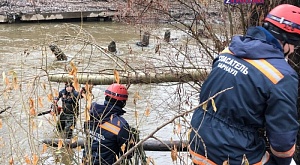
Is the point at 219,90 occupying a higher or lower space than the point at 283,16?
lower

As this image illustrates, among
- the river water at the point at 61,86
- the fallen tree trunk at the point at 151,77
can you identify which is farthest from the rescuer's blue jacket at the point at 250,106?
the fallen tree trunk at the point at 151,77

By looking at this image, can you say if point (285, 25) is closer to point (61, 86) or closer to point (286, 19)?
point (286, 19)

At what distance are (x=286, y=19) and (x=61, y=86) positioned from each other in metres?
9.53

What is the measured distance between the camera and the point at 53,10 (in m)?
27.1

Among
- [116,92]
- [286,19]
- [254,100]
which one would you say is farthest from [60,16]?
[254,100]

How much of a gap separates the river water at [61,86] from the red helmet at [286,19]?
1.06m

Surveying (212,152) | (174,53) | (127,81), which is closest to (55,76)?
(127,81)

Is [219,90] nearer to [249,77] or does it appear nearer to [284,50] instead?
[249,77]

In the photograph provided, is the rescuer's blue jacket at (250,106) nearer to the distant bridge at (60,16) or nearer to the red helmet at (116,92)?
the red helmet at (116,92)

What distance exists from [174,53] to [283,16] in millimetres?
3334

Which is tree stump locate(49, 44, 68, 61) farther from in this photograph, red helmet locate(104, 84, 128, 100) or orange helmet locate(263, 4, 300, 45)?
orange helmet locate(263, 4, 300, 45)

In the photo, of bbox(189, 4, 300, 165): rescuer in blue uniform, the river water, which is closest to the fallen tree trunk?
the river water

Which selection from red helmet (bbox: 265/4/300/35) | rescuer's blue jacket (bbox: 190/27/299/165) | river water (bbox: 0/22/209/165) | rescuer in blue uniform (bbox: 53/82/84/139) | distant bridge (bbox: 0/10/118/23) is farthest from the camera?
distant bridge (bbox: 0/10/118/23)

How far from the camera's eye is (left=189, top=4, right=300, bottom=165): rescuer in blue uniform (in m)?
2.56
